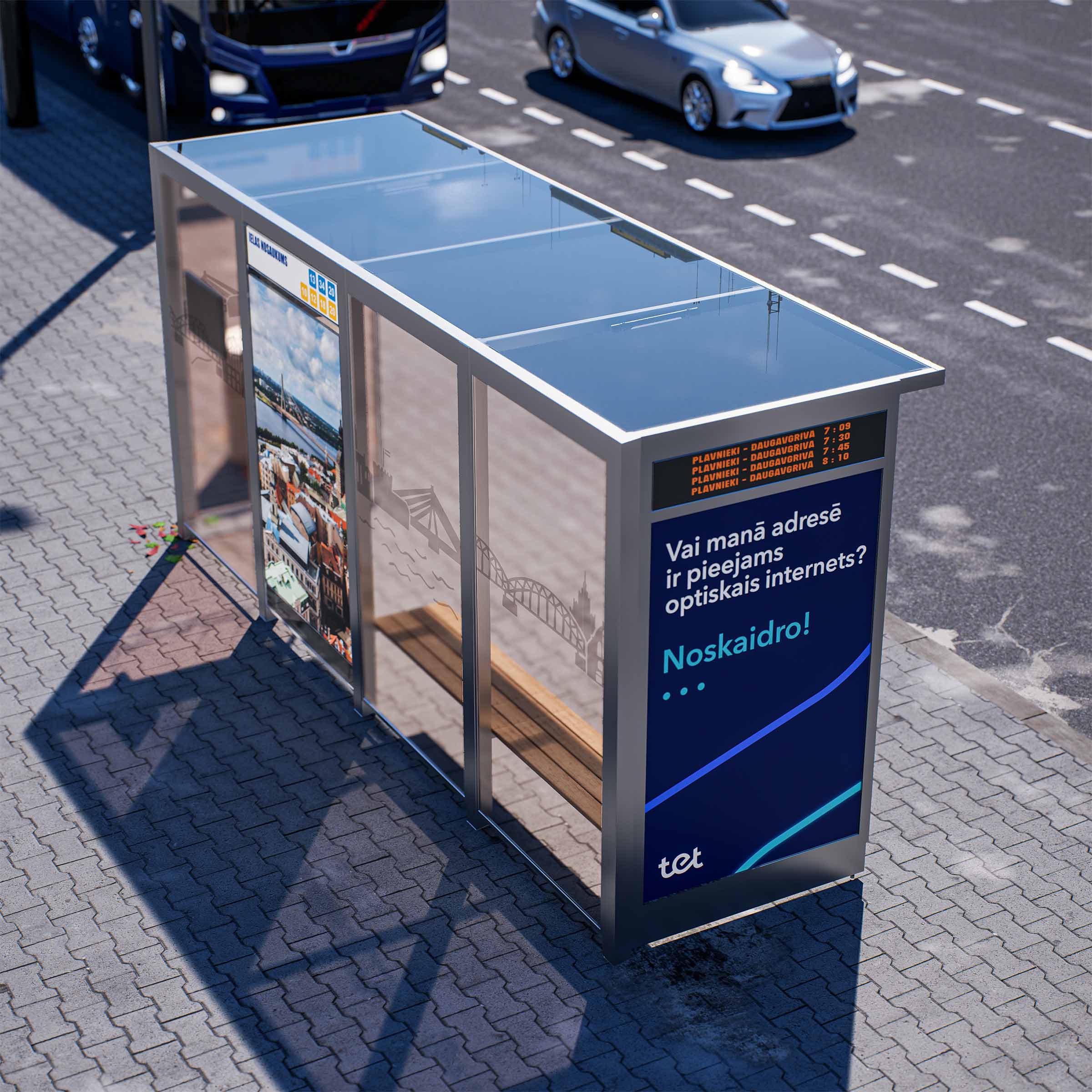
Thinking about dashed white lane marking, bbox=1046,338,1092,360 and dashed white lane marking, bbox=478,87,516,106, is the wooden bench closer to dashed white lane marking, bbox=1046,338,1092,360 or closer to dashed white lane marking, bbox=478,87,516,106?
dashed white lane marking, bbox=1046,338,1092,360

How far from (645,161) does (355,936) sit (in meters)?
11.9

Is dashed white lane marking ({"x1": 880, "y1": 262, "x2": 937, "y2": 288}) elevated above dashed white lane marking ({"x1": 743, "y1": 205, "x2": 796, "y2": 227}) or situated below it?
below

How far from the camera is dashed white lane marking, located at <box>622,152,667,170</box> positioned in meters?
17.2

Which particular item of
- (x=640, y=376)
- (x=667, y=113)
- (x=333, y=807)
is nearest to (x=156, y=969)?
(x=333, y=807)

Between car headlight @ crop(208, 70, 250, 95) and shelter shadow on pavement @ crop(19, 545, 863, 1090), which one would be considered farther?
car headlight @ crop(208, 70, 250, 95)

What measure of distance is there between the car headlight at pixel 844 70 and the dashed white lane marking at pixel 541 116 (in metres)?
3.04

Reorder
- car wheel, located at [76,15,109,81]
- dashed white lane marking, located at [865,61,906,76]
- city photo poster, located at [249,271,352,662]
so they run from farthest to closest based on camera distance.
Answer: dashed white lane marking, located at [865,61,906,76], car wheel, located at [76,15,109,81], city photo poster, located at [249,271,352,662]

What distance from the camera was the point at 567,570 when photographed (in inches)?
267

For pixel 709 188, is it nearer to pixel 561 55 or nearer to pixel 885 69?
pixel 561 55

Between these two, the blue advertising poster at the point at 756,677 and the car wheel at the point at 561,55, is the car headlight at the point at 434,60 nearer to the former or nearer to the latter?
the car wheel at the point at 561,55

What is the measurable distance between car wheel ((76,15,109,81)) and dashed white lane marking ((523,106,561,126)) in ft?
15.6

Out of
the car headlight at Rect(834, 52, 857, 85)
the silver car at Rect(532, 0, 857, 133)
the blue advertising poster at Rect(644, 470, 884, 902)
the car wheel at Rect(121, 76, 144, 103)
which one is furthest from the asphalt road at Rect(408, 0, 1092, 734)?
the car wheel at Rect(121, 76, 144, 103)

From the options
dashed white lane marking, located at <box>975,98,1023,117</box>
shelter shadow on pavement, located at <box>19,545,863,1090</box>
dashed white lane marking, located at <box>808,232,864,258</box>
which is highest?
dashed white lane marking, located at <box>975,98,1023,117</box>

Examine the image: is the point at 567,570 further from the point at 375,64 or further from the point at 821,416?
the point at 375,64
